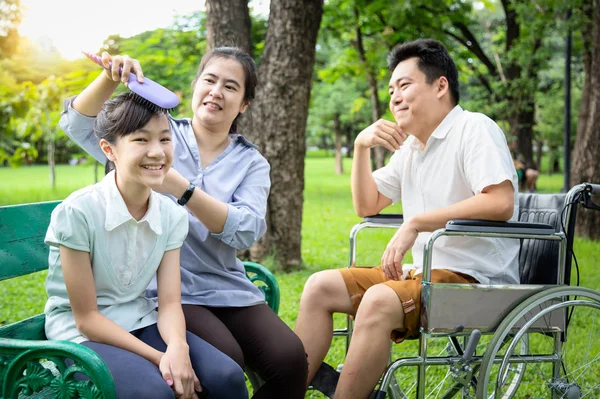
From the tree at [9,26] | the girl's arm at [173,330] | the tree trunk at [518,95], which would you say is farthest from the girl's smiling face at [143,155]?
the tree at [9,26]

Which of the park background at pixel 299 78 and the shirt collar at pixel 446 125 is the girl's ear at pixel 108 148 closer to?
the park background at pixel 299 78

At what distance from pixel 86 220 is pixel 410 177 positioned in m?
1.52

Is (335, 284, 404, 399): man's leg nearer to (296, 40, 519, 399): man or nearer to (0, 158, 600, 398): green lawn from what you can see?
(296, 40, 519, 399): man

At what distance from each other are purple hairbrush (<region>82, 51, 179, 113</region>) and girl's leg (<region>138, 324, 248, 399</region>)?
2.32 ft

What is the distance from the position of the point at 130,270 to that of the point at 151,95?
0.54 m

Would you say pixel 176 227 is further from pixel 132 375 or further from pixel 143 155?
pixel 132 375

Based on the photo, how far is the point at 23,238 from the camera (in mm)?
2414

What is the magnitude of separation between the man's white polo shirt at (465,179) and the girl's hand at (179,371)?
1.21 metres

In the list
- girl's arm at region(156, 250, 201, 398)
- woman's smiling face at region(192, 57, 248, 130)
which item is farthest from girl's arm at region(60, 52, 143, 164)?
girl's arm at region(156, 250, 201, 398)

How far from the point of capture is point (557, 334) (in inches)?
108

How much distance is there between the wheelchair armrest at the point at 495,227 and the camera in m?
2.46

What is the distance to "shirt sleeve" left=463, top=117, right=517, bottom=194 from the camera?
2.65 meters

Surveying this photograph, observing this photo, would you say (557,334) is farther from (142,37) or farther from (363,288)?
(142,37)

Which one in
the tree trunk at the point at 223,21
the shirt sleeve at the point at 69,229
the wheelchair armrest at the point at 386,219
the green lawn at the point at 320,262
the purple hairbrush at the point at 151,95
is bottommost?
the green lawn at the point at 320,262
